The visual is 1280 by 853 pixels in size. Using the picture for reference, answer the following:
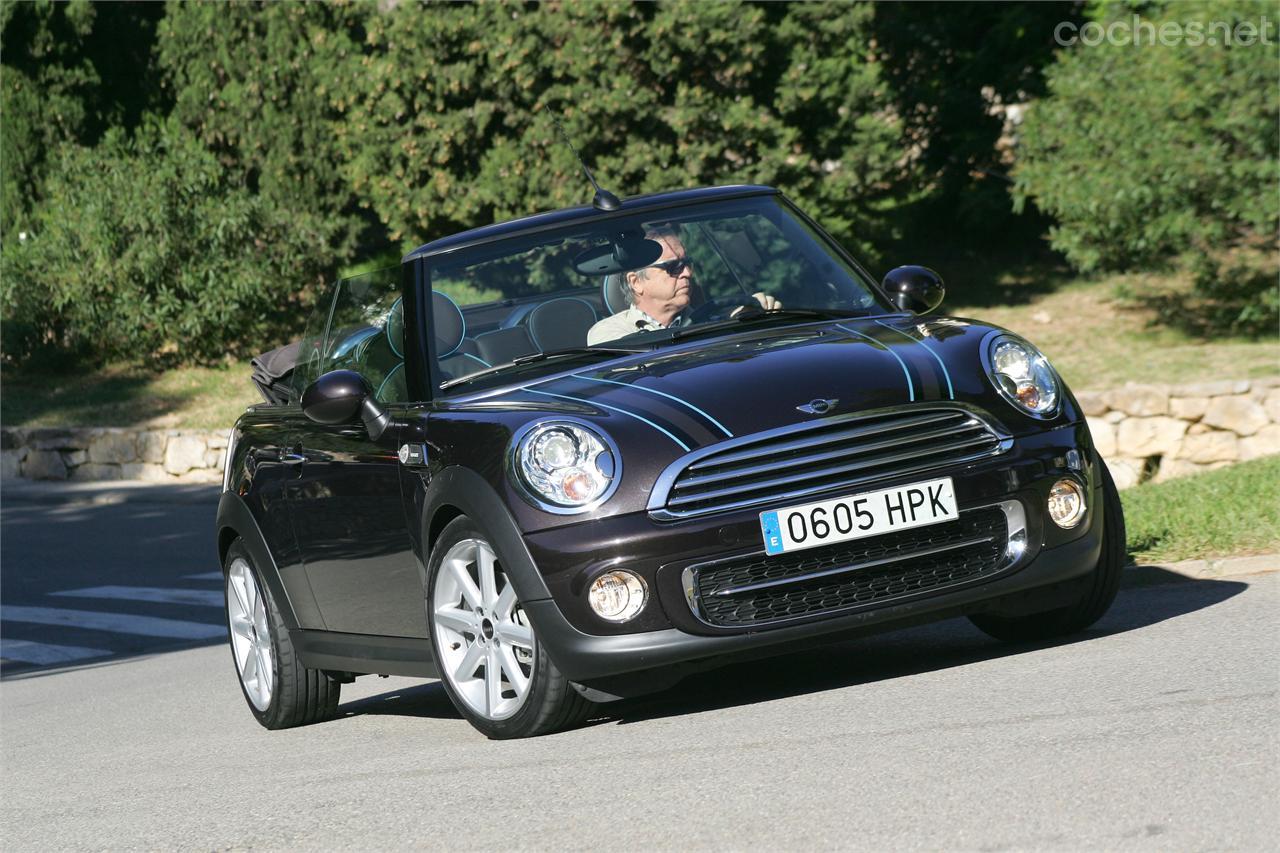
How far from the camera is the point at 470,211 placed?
78.9 ft

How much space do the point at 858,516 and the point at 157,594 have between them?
9429mm

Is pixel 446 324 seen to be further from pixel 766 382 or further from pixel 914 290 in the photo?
pixel 914 290

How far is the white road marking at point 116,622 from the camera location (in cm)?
1206

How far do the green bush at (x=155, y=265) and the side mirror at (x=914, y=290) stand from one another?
20282mm

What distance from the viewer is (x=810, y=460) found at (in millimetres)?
5418

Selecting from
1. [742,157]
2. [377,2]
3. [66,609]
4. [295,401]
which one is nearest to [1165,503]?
[295,401]

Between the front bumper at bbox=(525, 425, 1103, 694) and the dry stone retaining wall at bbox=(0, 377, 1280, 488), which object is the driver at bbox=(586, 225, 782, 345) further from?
the dry stone retaining wall at bbox=(0, 377, 1280, 488)

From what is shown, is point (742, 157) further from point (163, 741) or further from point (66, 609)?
point (163, 741)

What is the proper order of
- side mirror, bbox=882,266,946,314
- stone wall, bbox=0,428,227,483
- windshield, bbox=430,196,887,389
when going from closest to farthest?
windshield, bbox=430,196,887,389 → side mirror, bbox=882,266,946,314 → stone wall, bbox=0,428,227,483

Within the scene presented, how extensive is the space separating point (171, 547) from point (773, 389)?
39.4 feet

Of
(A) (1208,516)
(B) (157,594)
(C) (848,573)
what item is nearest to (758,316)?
(C) (848,573)

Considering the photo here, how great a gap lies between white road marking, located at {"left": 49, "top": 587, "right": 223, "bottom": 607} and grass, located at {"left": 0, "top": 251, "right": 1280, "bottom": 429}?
8593 mm

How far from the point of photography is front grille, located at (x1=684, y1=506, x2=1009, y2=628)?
5410 mm

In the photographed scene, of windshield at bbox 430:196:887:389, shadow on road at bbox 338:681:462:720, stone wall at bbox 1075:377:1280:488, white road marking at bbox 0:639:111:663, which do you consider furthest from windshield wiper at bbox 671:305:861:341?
stone wall at bbox 1075:377:1280:488
